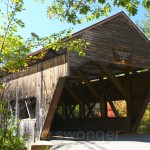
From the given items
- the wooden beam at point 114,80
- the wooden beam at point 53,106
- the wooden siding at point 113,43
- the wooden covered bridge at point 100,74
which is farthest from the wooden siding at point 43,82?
the wooden beam at point 114,80

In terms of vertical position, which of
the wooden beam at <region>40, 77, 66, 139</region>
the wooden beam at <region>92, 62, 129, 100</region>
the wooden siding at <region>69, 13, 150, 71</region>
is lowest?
the wooden beam at <region>40, 77, 66, 139</region>

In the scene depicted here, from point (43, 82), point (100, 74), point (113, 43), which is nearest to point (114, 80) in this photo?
point (100, 74)

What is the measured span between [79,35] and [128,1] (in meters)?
7.36

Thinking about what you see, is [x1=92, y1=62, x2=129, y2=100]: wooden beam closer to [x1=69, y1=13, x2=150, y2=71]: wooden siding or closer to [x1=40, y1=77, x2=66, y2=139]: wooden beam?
[x1=69, y1=13, x2=150, y2=71]: wooden siding

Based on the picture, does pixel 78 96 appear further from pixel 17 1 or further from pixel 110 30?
pixel 17 1

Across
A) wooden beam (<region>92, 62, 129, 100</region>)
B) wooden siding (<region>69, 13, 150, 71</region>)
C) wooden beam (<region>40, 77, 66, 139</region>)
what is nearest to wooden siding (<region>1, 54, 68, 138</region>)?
wooden beam (<region>40, 77, 66, 139</region>)

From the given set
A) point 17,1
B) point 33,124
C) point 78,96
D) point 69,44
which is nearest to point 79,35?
point 33,124

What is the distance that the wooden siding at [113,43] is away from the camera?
1492cm

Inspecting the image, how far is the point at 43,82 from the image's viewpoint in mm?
14914

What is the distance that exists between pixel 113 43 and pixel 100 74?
444 cm

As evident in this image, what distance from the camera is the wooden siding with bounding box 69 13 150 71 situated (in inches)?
587

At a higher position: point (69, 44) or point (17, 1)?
point (17, 1)

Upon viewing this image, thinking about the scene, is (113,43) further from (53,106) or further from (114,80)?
(53,106)

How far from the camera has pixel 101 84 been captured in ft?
70.2
